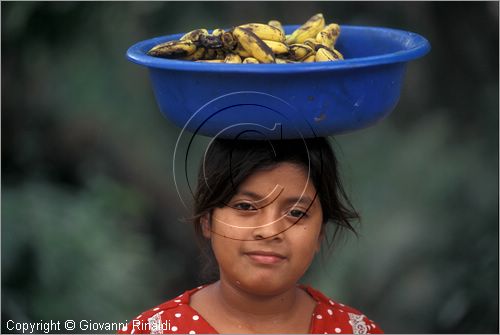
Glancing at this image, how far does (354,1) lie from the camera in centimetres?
379

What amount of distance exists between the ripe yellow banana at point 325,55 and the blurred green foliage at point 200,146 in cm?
→ 162

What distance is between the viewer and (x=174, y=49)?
7.36 ft

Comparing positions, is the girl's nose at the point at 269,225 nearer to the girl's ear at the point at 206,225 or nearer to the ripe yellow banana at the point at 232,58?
the girl's ear at the point at 206,225

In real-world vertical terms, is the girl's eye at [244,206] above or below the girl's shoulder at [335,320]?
above

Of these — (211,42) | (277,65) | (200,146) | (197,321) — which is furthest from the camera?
(200,146)

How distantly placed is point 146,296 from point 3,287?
0.64 m

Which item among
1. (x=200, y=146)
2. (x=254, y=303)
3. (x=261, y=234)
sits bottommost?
(x=200, y=146)

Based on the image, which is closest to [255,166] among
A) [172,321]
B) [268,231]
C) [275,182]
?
[275,182]

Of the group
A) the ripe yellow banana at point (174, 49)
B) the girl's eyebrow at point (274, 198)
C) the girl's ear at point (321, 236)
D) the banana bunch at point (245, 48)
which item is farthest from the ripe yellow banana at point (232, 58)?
the girl's ear at point (321, 236)

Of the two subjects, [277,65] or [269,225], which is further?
[269,225]

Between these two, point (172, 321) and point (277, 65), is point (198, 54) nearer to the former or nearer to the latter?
point (277, 65)

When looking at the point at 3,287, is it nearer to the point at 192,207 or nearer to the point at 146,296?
the point at 146,296

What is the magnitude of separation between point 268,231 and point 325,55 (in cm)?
46

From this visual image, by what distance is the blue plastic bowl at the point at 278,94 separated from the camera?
1.96 meters
